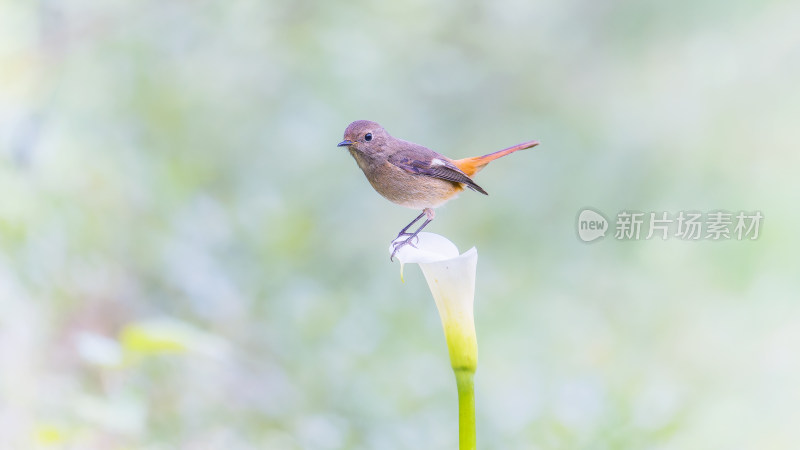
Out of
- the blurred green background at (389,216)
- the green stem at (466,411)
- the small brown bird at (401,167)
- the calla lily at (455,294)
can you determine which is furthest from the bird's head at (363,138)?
the blurred green background at (389,216)

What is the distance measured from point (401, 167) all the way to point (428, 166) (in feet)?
0.22

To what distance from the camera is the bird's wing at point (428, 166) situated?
5.52 ft

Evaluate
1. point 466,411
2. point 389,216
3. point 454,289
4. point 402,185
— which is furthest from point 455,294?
point 389,216

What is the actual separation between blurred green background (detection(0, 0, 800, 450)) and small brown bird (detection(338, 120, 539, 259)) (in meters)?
0.80

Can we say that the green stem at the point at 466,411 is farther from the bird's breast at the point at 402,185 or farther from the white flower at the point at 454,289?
the bird's breast at the point at 402,185

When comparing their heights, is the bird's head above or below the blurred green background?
below

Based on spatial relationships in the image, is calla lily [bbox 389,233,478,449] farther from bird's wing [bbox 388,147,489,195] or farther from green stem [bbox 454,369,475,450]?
bird's wing [bbox 388,147,489,195]

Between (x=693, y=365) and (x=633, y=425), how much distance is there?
6.88ft

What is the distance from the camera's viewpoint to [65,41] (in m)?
3.83

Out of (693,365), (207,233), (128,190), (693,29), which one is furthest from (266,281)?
(693,29)

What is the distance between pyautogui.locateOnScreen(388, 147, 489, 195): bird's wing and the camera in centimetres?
168

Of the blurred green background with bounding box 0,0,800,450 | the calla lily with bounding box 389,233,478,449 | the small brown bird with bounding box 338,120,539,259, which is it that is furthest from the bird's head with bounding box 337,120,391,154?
the blurred green background with bounding box 0,0,800,450

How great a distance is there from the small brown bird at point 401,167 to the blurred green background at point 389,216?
800 mm

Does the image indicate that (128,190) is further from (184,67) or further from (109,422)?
(109,422)
